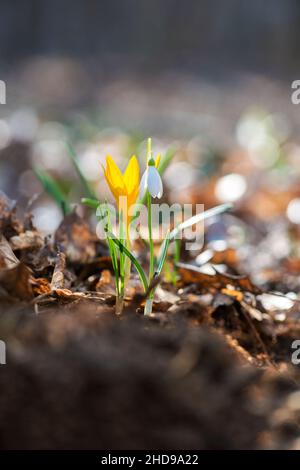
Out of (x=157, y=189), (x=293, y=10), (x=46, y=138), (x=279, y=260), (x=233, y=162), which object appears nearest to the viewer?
(x=157, y=189)

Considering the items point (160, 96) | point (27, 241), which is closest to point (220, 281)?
point (27, 241)

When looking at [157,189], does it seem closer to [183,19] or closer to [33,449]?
[33,449]

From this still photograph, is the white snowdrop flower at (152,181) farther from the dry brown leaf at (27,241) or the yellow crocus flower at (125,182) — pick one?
the dry brown leaf at (27,241)

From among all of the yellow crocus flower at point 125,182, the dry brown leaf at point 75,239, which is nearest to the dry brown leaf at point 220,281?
the dry brown leaf at point 75,239

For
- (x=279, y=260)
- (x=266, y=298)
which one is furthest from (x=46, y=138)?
(x=266, y=298)

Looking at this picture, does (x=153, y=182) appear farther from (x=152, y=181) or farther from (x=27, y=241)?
(x=27, y=241)

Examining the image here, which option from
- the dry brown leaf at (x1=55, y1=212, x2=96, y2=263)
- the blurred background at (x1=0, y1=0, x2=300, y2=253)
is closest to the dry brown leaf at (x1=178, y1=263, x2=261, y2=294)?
the dry brown leaf at (x1=55, y1=212, x2=96, y2=263)
